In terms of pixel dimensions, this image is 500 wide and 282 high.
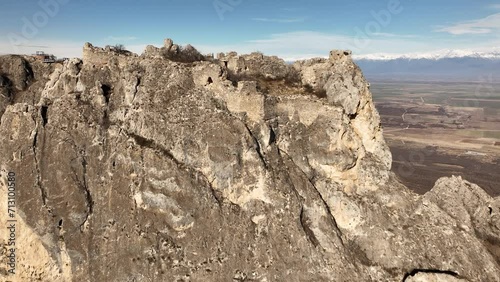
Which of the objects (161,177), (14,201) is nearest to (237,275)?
(161,177)

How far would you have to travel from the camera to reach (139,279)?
26.3 metres

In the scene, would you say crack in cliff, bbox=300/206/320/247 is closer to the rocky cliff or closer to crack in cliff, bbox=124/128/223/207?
the rocky cliff

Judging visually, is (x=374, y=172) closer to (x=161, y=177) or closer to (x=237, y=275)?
(x=237, y=275)

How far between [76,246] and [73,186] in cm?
442

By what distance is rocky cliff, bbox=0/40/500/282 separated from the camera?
89.7 feet

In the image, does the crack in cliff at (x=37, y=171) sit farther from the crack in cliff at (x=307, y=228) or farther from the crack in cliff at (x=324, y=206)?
the crack in cliff at (x=307, y=228)

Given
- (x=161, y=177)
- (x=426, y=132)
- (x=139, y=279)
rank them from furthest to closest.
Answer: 1. (x=426, y=132)
2. (x=161, y=177)
3. (x=139, y=279)

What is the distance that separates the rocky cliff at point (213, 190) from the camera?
2733 cm

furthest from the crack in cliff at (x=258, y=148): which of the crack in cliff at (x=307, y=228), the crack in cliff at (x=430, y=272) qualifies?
the crack in cliff at (x=430, y=272)

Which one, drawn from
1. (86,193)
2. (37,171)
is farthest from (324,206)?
(37,171)

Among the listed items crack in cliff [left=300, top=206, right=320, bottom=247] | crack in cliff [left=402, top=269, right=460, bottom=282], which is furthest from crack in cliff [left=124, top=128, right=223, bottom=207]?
crack in cliff [left=402, top=269, right=460, bottom=282]

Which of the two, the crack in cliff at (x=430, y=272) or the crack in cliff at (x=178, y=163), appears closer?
the crack in cliff at (x=430, y=272)

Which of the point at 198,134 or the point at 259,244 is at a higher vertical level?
the point at 198,134

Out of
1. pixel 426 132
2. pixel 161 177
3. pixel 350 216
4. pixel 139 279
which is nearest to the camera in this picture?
pixel 139 279
